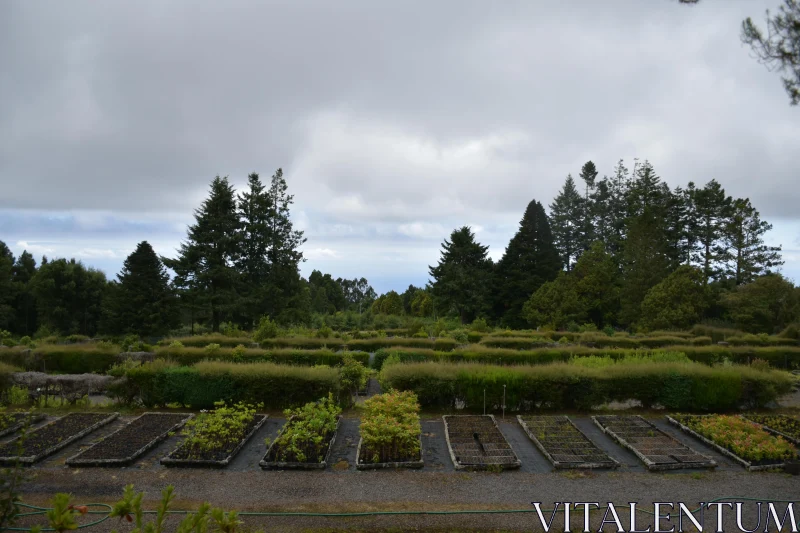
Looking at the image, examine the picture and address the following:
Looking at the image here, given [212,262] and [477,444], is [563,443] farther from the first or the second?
[212,262]

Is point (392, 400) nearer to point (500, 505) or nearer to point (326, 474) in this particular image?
point (326, 474)

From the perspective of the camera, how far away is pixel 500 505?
5.69 m

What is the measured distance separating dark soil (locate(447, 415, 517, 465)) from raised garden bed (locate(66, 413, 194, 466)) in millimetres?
4970

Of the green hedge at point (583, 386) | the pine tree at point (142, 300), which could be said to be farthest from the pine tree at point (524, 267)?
the green hedge at point (583, 386)

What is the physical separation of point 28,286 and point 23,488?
112 feet

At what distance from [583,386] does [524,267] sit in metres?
28.1

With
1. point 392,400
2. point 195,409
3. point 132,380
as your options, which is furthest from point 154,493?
point 132,380

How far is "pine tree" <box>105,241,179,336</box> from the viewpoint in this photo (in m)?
27.1

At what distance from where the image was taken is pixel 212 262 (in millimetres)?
29312

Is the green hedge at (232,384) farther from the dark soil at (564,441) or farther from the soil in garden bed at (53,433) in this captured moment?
the dark soil at (564,441)

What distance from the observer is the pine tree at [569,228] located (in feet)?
154

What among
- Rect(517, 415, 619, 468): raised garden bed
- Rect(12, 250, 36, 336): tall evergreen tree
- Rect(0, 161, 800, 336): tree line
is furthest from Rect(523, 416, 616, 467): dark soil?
Rect(12, 250, 36, 336): tall evergreen tree

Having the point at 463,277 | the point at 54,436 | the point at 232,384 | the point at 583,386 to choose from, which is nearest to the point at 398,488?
the point at 232,384

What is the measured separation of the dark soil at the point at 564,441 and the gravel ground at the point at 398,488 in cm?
27
